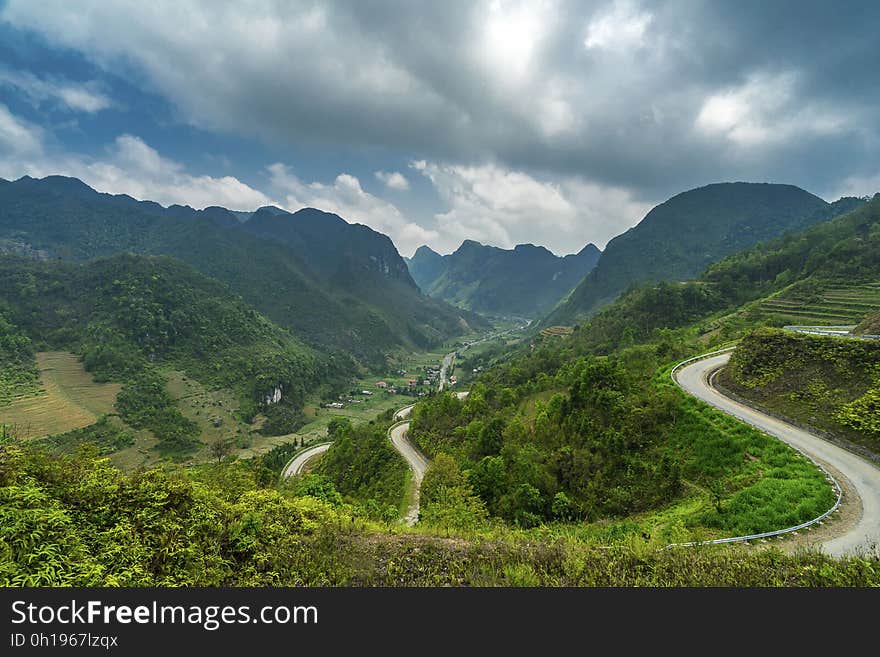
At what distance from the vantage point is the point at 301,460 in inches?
2434

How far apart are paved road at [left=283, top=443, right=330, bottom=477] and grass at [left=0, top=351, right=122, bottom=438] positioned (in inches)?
1619

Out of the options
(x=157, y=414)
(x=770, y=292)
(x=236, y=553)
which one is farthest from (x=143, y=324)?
(x=770, y=292)

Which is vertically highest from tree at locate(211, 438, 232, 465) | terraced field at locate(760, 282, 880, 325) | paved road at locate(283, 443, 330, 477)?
terraced field at locate(760, 282, 880, 325)

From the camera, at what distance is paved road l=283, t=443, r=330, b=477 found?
181ft

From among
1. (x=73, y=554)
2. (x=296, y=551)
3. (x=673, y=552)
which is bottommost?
(x=673, y=552)

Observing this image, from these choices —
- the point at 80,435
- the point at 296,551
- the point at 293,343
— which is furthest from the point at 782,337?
the point at 293,343

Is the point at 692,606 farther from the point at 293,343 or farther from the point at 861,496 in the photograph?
the point at 293,343

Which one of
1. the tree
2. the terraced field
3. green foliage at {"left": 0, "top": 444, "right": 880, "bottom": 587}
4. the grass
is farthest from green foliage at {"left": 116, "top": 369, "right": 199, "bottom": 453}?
the terraced field

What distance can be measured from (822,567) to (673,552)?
2.29 meters

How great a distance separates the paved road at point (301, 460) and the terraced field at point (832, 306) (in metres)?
71.7

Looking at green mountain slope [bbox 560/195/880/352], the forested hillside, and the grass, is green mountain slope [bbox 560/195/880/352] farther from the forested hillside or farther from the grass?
the grass

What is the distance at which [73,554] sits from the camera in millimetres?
5125

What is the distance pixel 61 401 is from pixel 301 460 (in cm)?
6056

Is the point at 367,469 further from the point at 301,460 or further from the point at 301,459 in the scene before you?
the point at 301,459
